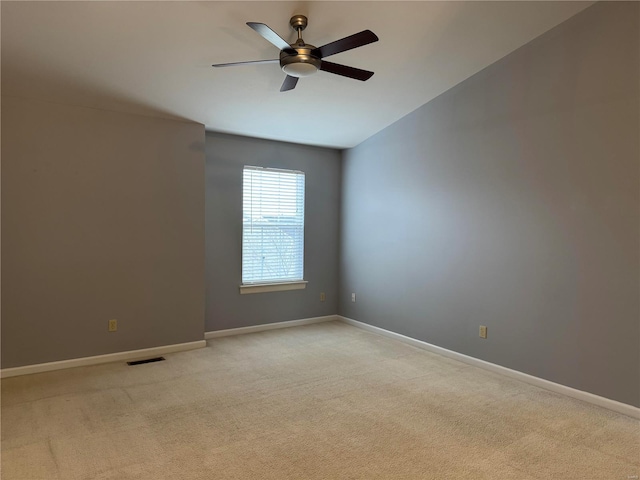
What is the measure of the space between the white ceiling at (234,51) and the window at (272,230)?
38.4 inches

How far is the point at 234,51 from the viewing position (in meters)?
3.28

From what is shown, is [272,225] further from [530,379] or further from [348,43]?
[530,379]

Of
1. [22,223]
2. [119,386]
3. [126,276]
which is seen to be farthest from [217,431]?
[22,223]

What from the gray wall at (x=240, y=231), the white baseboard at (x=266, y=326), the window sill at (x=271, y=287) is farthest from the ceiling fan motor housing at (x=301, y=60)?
the white baseboard at (x=266, y=326)

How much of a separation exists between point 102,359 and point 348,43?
11.7 feet

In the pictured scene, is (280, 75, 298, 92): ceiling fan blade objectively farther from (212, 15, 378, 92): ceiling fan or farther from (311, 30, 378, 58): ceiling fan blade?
(311, 30, 378, 58): ceiling fan blade

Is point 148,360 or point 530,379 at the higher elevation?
point 530,379

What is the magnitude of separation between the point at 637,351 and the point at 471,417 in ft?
4.15

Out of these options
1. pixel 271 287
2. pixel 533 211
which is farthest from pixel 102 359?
pixel 533 211

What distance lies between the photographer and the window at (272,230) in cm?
518

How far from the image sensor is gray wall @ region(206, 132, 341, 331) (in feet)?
16.2

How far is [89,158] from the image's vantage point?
3.95 meters

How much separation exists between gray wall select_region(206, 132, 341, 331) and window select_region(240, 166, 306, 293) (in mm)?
85

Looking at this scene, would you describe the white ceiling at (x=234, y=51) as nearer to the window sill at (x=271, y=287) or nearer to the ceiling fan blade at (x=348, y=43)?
the ceiling fan blade at (x=348, y=43)
